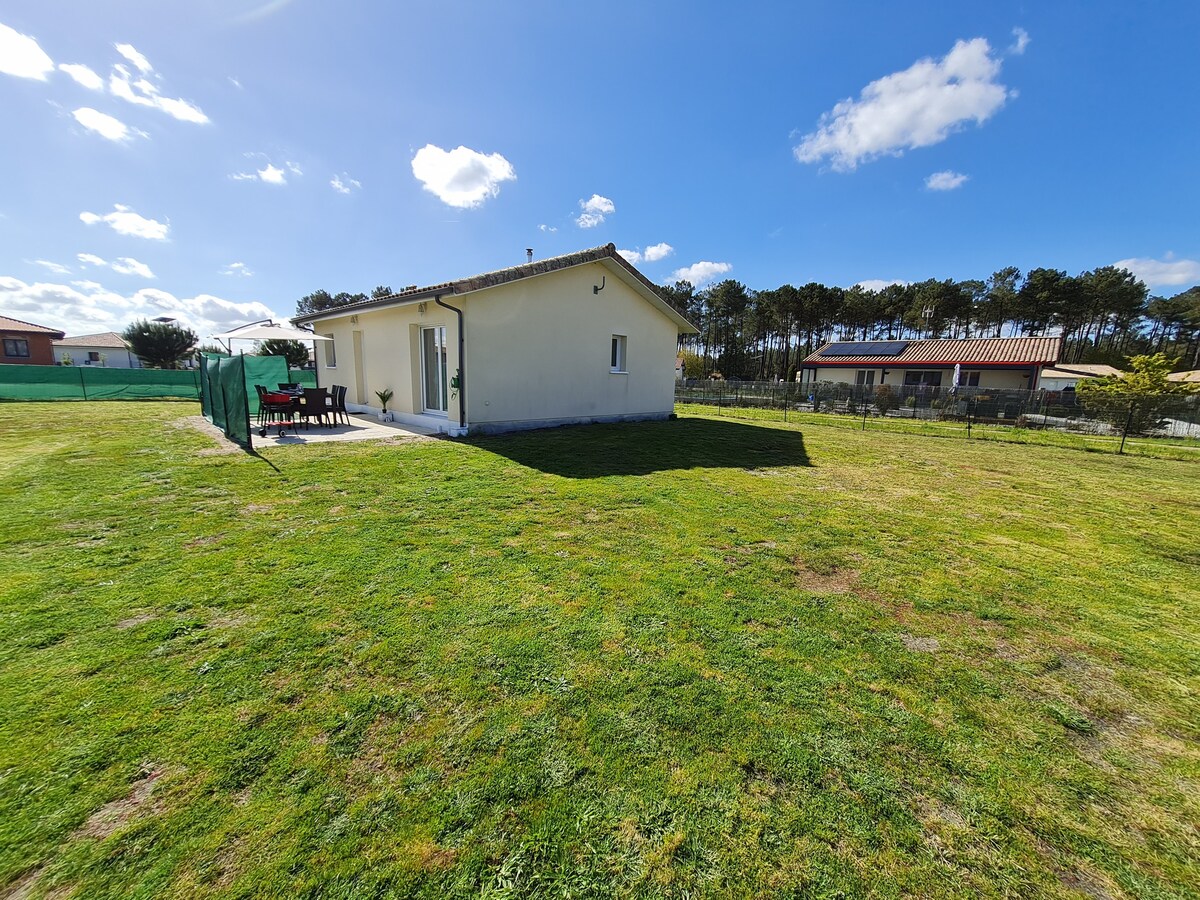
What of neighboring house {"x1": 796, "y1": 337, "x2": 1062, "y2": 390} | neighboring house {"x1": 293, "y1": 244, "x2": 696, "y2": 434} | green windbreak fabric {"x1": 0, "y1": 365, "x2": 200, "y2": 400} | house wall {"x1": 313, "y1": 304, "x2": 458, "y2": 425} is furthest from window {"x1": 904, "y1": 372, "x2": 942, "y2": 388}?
green windbreak fabric {"x1": 0, "y1": 365, "x2": 200, "y2": 400}

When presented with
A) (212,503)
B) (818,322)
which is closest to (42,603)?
(212,503)

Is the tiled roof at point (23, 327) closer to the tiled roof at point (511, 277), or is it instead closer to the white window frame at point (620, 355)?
the tiled roof at point (511, 277)

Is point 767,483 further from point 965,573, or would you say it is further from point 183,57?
point 183,57

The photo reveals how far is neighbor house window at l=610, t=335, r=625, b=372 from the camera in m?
13.5

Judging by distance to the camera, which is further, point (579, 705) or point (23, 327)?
point (23, 327)

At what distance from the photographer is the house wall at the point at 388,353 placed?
1031 centimetres

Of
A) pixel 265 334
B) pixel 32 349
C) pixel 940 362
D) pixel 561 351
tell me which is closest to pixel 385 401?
pixel 265 334

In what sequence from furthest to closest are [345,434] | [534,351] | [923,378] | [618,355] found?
[923,378] → [618,355] → [534,351] → [345,434]

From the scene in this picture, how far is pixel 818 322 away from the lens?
48156 mm

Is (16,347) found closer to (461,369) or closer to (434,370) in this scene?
(434,370)

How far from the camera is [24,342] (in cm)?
3403

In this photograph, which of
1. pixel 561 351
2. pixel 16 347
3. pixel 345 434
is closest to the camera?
pixel 345 434

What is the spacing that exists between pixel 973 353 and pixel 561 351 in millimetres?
31329

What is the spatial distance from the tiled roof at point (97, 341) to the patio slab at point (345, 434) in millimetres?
52591
